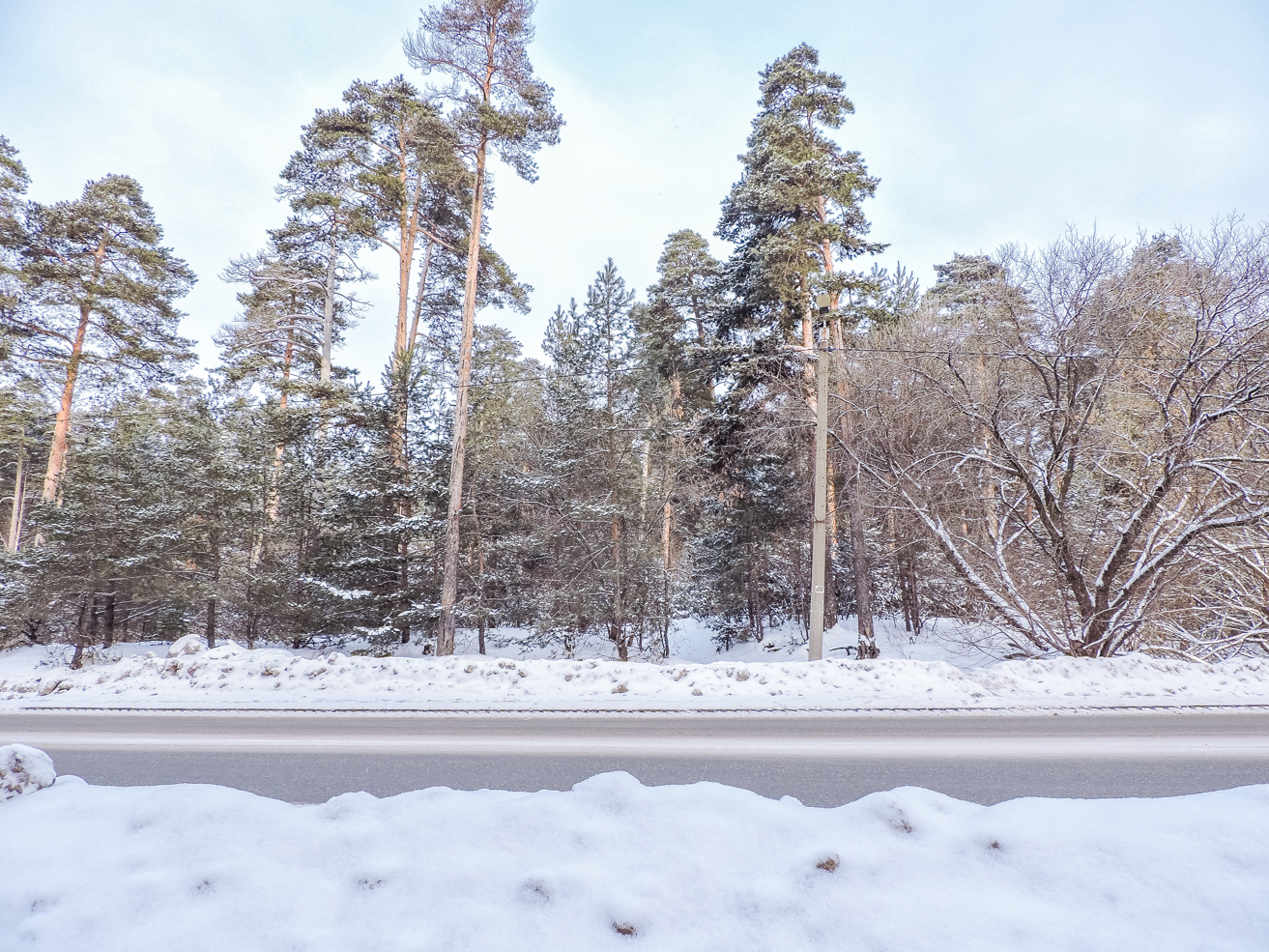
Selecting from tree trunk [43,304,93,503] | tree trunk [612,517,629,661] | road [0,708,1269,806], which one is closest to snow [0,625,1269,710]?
road [0,708,1269,806]

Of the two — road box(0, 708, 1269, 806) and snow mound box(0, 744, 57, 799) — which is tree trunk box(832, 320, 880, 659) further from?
snow mound box(0, 744, 57, 799)

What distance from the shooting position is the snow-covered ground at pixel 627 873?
197 centimetres

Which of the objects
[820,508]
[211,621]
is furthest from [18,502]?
[820,508]

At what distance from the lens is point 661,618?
1689 centimetres

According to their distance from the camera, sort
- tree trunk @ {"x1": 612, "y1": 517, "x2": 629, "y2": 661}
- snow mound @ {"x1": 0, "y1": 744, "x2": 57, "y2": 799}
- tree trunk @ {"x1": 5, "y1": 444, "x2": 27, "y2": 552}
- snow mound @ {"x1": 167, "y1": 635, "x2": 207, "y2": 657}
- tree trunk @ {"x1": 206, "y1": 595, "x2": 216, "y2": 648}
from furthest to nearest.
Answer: tree trunk @ {"x1": 5, "y1": 444, "x2": 27, "y2": 552}
tree trunk @ {"x1": 612, "y1": 517, "x2": 629, "y2": 661}
tree trunk @ {"x1": 206, "y1": 595, "x2": 216, "y2": 648}
snow mound @ {"x1": 167, "y1": 635, "x2": 207, "y2": 657}
snow mound @ {"x1": 0, "y1": 744, "x2": 57, "y2": 799}

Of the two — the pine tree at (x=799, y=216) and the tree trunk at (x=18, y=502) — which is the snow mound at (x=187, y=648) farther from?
the tree trunk at (x=18, y=502)

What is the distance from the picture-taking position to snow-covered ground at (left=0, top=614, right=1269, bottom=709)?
687cm

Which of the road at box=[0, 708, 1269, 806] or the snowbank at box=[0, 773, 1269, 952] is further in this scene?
the road at box=[0, 708, 1269, 806]

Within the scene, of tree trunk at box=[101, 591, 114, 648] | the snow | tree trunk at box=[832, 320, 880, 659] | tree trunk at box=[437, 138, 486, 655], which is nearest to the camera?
the snow

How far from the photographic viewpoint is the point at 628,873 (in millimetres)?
2291

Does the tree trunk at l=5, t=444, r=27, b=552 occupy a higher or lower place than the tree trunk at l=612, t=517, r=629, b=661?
higher

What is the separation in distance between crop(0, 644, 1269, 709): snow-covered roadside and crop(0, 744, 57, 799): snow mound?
4038 mm

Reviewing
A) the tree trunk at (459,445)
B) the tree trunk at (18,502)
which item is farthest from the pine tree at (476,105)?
the tree trunk at (18,502)

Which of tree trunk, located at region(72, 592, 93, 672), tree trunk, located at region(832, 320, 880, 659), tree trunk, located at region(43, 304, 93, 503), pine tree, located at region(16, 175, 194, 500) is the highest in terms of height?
pine tree, located at region(16, 175, 194, 500)
